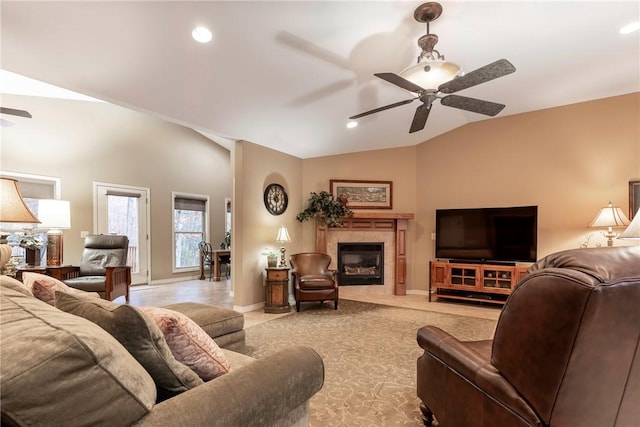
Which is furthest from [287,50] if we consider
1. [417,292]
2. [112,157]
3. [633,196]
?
[112,157]

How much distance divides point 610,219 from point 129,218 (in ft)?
26.7

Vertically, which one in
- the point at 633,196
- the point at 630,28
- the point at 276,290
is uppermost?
the point at 630,28

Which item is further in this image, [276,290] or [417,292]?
[417,292]

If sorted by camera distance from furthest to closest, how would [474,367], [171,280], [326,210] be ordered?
[171,280] < [326,210] < [474,367]

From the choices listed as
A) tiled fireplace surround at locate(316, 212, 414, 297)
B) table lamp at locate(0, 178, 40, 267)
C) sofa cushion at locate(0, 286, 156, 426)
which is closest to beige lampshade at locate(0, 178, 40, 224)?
table lamp at locate(0, 178, 40, 267)

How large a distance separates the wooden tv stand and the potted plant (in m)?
1.77

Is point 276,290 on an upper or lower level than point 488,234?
lower

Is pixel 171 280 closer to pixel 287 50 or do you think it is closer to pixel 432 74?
pixel 287 50

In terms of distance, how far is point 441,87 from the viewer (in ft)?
8.10

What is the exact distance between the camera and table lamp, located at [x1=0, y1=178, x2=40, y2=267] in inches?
69.3

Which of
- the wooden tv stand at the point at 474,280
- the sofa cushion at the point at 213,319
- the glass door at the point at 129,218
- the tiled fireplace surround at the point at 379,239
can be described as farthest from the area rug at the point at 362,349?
the glass door at the point at 129,218

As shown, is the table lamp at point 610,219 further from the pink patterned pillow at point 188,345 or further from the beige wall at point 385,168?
the pink patterned pillow at point 188,345

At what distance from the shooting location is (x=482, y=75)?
2.25 meters

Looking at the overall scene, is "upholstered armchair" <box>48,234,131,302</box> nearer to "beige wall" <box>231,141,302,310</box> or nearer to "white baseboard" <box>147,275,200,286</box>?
"beige wall" <box>231,141,302,310</box>
